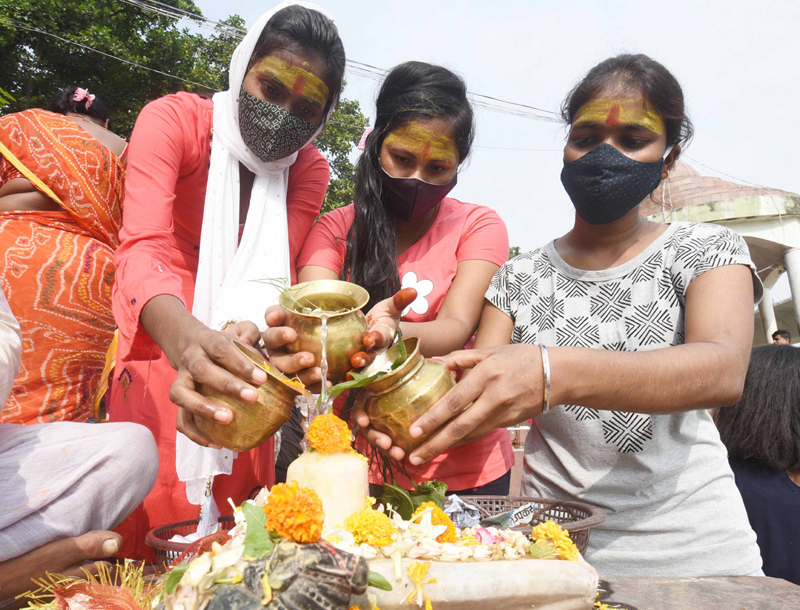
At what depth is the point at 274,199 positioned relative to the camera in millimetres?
3184

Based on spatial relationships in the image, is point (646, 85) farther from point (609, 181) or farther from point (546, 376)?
point (546, 376)

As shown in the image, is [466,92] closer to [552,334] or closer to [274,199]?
[274,199]

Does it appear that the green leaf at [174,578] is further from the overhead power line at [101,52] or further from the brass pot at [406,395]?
the overhead power line at [101,52]

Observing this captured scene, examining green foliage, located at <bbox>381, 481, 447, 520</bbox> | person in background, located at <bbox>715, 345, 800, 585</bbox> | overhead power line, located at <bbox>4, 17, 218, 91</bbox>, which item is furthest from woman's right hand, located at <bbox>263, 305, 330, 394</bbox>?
overhead power line, located at <bbox>4, 17, 218, 91</bbox>

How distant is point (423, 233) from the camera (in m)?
3.19

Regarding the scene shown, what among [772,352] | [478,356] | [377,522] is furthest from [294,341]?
[772,352]

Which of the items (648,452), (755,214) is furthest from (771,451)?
(755,214)

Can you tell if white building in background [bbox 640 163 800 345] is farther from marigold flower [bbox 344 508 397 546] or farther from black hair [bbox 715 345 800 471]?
marigold flower [bbox 344 508 397 546]

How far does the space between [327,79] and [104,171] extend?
1.29m

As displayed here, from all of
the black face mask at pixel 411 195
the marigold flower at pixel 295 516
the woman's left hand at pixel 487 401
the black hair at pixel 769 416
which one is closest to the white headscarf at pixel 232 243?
the black face mask at pixel 411 195

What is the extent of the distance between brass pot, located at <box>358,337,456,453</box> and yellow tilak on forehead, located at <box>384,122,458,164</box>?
143 centimetres

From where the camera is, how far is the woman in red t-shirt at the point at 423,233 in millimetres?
2857

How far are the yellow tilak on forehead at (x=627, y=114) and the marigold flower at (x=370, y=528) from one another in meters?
1.98

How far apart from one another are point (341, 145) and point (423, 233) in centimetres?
1443
